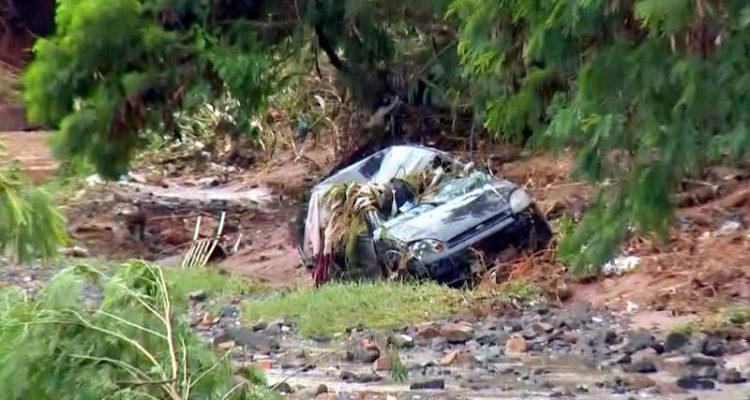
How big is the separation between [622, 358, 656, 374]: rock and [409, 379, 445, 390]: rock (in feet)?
4.63

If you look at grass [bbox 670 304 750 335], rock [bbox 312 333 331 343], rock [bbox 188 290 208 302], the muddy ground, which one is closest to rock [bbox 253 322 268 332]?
the muddy ground

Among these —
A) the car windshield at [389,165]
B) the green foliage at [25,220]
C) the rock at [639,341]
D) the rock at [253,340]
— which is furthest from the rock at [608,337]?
the green foliage at [25,220]

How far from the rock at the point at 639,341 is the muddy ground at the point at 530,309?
2 cm

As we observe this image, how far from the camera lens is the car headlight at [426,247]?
1462cm

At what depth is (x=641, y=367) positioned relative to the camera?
10.5 metres

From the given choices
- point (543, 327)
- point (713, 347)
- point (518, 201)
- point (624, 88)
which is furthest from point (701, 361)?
point (518, 201)

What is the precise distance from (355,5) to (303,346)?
20.6 feet

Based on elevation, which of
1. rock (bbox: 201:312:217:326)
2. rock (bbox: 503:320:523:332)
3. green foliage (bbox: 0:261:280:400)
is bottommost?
rock (bbox: 201:312:217:326)

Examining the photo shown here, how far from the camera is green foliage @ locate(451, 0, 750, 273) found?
673 centimetres

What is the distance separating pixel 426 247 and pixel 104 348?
8.58 metres

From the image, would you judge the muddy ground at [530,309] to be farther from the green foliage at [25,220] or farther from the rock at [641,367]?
the green foliage at [25,220]

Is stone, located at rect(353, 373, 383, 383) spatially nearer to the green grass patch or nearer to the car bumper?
the car bumper

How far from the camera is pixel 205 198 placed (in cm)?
2350

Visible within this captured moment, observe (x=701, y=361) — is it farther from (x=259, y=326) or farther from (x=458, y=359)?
(x=259, y=326)
